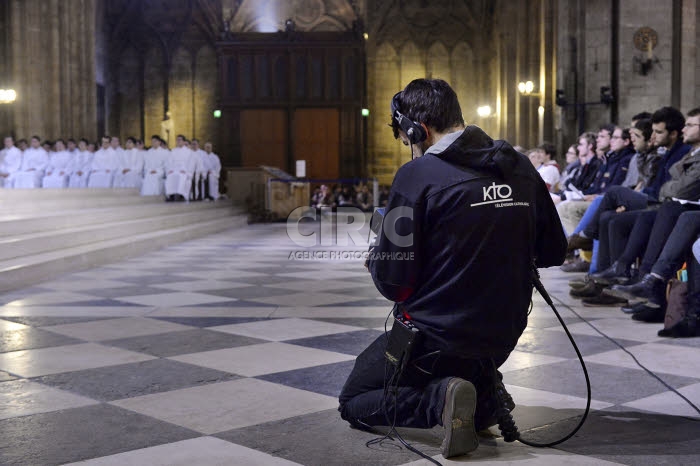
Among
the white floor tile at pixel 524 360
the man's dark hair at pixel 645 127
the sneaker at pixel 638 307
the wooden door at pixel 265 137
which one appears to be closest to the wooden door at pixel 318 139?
the wooden door at pixel 265 137

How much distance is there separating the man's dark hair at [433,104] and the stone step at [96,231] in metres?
7.16

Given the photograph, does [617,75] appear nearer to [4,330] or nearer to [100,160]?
[100,160]

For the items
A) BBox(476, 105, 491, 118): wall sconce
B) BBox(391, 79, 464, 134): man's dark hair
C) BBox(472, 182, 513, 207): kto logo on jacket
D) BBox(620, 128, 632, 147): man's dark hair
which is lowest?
BBox(472, 182, 513, 207): kto logo on jacket

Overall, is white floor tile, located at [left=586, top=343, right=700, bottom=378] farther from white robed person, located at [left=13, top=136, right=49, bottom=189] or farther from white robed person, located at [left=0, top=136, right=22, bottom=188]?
white robed person, located at [left=0, top=136, right=22, bottom=188]

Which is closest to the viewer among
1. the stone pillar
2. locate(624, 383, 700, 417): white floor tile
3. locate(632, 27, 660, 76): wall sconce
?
locate(624, 383, 700, 417): white floor tile

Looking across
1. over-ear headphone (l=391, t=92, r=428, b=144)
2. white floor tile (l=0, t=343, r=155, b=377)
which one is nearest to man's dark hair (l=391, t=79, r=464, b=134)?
over-ear headphone (l=391, t=92, r=428, b=144)

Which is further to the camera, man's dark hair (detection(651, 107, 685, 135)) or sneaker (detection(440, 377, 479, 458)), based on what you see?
man's dark hair (detection(651, 107, 685, 135))

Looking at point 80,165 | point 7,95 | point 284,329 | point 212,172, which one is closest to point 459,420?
point 284,329

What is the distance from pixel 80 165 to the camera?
21234 mm

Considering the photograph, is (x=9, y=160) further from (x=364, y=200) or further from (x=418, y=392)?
(x=418, y=392)

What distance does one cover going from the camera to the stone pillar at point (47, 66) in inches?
871

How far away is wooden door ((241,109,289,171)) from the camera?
31672 mm

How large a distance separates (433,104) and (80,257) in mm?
7987

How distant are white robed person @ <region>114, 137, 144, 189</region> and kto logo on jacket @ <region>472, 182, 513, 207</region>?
19879 mm
